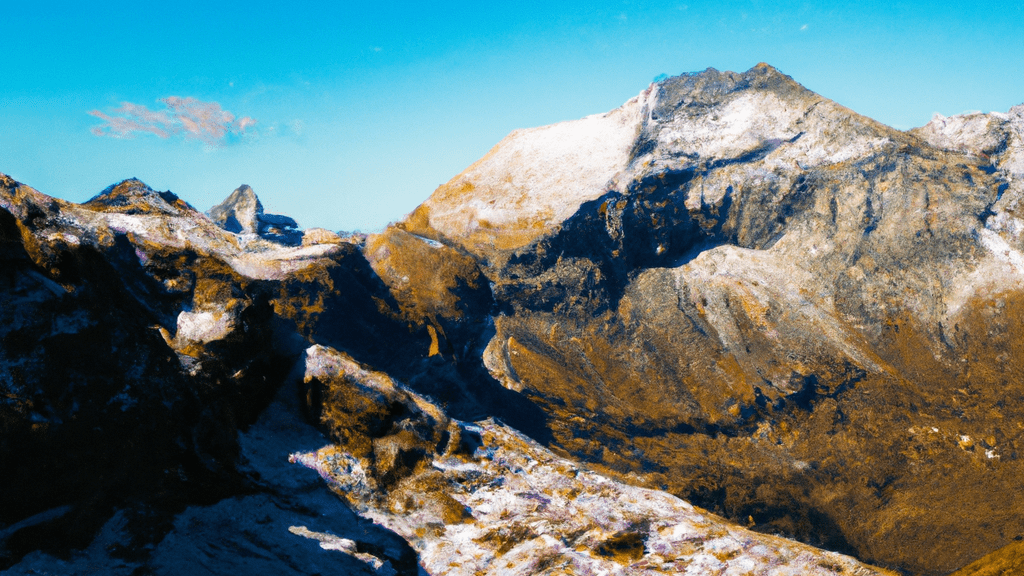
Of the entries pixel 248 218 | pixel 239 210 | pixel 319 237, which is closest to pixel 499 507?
pixel 319 237

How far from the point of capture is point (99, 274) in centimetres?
1478

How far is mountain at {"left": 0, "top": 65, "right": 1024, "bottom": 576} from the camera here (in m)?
13.7

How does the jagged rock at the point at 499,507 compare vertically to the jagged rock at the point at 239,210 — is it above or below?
below

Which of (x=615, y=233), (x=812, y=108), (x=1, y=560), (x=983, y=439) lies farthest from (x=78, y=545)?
(x=812, y=108)

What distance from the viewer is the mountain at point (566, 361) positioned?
45.0 feet

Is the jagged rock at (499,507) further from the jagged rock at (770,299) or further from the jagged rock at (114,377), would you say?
the jagged rock at (770,299)

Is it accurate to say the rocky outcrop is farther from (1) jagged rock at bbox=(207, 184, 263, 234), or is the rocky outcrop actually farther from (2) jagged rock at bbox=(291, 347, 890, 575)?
(2) jagged rock at bbox=(291, 347, 890, 575)

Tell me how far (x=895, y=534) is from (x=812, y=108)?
161 ft

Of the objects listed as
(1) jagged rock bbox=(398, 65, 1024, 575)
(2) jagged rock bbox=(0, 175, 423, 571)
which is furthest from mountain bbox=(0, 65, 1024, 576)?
(1) jagged rock bbox=(398, 65, 1024, 575)

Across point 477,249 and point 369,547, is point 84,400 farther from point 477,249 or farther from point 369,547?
point 477,249

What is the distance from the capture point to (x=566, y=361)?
6141 cm

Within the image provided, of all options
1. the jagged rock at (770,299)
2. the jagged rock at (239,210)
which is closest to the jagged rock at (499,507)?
the jagged rock at (770,299)

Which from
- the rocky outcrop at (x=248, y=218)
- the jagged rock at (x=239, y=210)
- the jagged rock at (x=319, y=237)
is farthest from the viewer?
the jagged rock at (x=239, y=210)

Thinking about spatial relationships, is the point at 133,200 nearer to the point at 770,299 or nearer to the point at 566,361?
the point at 566,361
